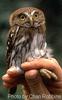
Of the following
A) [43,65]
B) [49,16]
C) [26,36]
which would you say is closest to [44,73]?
[43,65]

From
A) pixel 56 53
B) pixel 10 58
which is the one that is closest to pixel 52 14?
pixel 56 53

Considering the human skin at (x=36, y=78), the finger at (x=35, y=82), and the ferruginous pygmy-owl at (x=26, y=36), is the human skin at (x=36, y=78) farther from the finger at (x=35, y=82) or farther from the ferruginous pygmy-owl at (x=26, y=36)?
the ferruginous pygmy-owl at (x=26, y=36)

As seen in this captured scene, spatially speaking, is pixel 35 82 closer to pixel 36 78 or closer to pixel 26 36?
pixel 36 78

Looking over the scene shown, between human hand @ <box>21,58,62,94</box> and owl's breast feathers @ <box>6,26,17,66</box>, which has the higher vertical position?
owl's breast feathers @ <box>6,26,17,66</box>

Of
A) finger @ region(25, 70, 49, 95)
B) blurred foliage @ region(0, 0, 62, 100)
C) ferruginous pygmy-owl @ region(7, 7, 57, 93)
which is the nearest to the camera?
finger @ region(25, 70, 49, 95)

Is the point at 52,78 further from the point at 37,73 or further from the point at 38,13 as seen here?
the point at 38,13

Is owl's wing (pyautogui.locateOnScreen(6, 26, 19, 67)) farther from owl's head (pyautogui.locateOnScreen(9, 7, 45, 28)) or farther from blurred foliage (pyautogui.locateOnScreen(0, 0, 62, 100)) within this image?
blurred foliage (pyautogui.locateOnScreen(0, 0, 62, 100))

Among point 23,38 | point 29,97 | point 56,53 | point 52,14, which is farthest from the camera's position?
point 52,14

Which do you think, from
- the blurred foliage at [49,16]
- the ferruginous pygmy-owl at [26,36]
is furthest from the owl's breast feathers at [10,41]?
the blurred foliage at [49,16]

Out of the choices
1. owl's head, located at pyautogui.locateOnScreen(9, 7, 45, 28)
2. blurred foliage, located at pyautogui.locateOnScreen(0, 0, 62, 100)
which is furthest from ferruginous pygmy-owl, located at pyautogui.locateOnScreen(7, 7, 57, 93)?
blurred foliage, located at pyautogui.locateOnScreen(0, 0, 62, 100)
